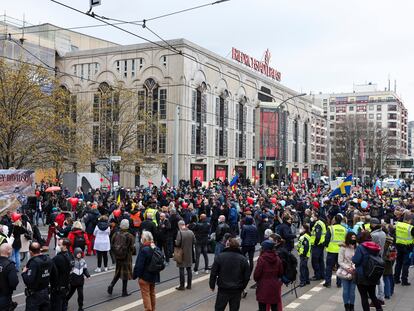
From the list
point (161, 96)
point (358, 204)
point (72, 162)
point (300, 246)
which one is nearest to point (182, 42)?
point (161, 96)

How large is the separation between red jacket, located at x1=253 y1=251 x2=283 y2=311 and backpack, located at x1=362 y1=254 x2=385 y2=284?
4.98ft

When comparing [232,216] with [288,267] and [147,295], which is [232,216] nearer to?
[288,267]

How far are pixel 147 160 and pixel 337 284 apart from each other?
31.4 meters

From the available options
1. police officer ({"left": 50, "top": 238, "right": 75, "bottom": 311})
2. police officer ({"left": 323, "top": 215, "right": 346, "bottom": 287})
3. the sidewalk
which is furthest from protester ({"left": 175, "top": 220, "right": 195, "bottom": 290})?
police officer ({"left": 50, "top": 238, "right": 75, "bottom": 311})

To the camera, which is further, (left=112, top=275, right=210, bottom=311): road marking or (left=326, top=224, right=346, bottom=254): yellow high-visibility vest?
(left=326, top=224, right=346, bottom=254): yellow high-visibility vest

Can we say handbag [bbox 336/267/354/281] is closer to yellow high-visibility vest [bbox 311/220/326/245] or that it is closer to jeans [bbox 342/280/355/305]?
jeans [bbox 342/280/355/305]

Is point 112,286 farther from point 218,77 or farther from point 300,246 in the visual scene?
point 218,77

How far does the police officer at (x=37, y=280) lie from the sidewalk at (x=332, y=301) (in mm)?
4569

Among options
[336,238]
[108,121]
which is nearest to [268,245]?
[336,238]

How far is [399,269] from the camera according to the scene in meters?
11.5

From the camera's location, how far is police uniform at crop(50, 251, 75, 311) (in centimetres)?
754

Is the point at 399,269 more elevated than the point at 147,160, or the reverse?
the point at 147,160

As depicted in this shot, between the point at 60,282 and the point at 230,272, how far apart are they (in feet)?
8.74

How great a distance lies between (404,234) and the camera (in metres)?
11.1
